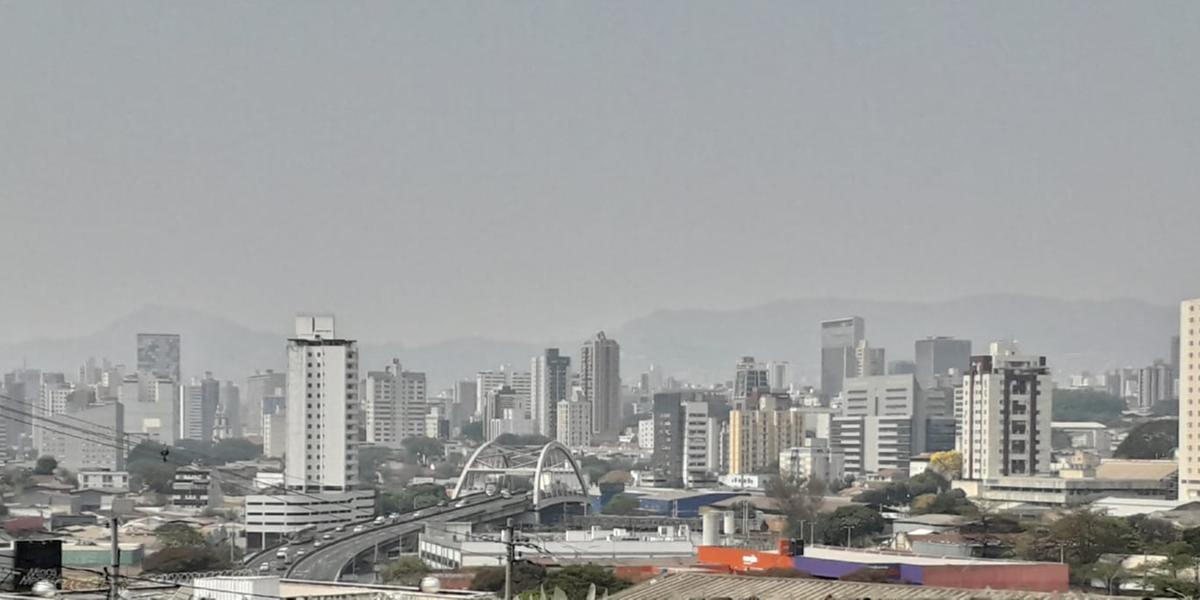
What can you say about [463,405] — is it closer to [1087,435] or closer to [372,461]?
[372,461]

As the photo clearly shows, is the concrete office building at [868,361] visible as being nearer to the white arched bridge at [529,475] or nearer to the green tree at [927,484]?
the white arched bridge at [529,475]

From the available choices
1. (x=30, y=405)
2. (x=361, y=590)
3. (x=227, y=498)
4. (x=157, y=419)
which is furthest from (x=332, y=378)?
(x=30, y=405)

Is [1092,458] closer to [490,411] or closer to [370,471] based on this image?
[370,471]

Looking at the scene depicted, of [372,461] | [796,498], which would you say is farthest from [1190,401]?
[372,461]

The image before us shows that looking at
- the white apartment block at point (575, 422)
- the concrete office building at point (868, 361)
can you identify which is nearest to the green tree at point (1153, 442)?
the white apartment block at point (575, 422)

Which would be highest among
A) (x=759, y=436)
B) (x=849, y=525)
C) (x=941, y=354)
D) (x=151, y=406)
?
(x=941, y=354)

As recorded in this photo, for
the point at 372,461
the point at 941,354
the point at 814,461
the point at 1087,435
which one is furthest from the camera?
the point at 941,354

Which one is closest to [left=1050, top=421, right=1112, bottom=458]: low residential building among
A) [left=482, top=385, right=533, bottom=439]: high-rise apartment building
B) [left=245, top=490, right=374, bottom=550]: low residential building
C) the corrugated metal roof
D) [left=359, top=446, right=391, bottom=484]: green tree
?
[left=359, top=446, right=391, bottom=484]: green tree
